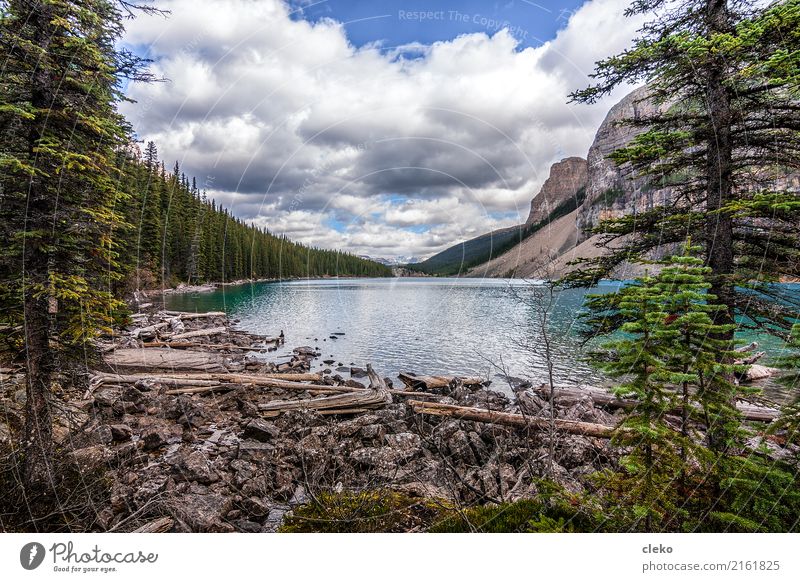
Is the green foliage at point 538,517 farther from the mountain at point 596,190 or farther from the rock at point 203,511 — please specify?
the mountain at point 596,190

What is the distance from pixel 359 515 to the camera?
265 centimetres

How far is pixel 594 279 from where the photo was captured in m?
5.98

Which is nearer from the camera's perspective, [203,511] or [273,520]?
[203,511]

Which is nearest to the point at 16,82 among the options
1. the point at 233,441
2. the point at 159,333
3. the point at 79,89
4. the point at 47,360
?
the point at 79,89

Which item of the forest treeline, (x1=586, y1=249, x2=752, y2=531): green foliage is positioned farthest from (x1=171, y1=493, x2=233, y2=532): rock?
the forest treeline

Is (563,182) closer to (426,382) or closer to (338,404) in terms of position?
(338,404)

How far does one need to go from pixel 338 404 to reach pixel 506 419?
438cm

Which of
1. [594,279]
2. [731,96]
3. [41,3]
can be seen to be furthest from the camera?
[594,279]

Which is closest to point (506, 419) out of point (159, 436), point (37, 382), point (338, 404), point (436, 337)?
point (338, 404)

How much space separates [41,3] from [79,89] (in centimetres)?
88

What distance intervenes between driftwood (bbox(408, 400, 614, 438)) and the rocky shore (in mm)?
29

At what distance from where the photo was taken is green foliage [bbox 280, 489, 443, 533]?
2.55 metres

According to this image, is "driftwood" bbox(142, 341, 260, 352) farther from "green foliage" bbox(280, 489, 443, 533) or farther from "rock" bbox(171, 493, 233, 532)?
"green foliage" bbox(280, 489, 443, 533)

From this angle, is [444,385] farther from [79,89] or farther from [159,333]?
[159,333]
